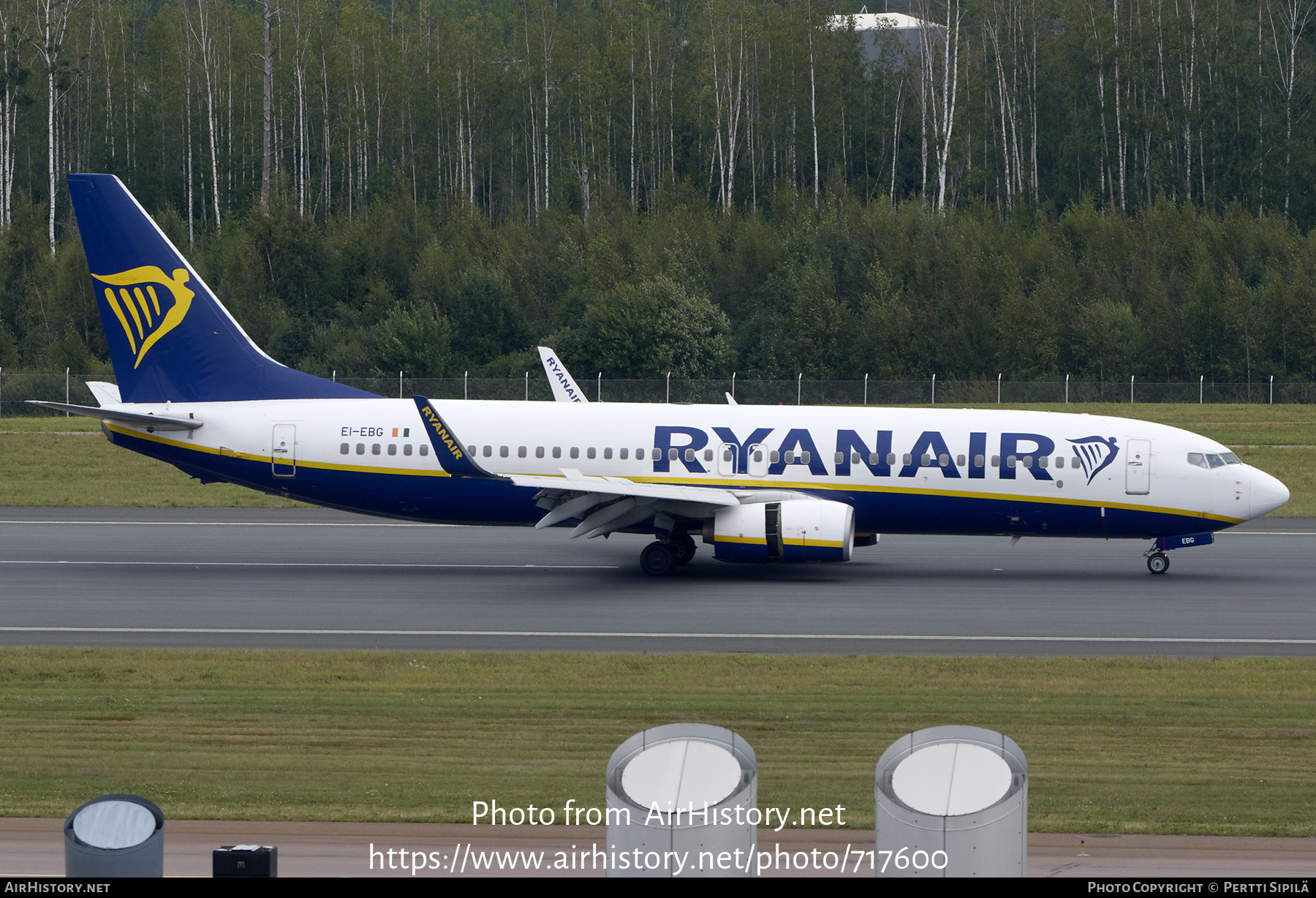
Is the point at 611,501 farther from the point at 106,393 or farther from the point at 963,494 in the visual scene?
the point at 106,393

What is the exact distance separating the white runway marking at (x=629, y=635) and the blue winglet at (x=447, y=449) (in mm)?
3844

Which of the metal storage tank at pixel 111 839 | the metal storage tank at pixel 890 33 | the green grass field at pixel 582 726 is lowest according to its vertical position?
the green grass field at pixel 582 726

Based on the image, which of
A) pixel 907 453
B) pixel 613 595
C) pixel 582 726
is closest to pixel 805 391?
pixel 907 453

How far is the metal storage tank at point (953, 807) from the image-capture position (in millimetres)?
5773

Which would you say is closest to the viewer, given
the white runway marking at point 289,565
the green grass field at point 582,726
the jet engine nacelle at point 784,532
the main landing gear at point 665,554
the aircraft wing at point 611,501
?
the green grass field at point 582,726

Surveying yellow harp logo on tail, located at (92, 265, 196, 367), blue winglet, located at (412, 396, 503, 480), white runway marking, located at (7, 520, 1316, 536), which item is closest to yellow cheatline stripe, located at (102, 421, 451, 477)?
yellow harp logo on tail, located at (92, 265, 196, 367)

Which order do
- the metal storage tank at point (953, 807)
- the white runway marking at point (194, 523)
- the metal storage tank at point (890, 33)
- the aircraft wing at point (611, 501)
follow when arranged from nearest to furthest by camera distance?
the metal storage tank at point (953, 807) < the aircraft wing at point (611, 501) < the white runway marking at point (194, 523) < the metal storage tank at point (890, 33)

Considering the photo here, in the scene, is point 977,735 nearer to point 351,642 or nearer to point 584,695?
point 584,695

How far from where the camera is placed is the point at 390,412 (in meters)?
27.5

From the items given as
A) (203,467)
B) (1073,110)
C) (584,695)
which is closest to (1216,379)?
(1073,110)

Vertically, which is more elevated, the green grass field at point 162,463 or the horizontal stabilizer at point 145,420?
the horizontal stabilizer at point 145,420

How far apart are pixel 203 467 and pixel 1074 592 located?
16851 mm

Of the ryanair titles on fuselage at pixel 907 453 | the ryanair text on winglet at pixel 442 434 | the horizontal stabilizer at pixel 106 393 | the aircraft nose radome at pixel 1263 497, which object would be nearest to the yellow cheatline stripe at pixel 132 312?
the horizontal stabilizer at pixel 106 393

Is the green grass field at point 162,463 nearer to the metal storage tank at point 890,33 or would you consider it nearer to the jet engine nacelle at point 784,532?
the jet engine nacelle at point 784,532
